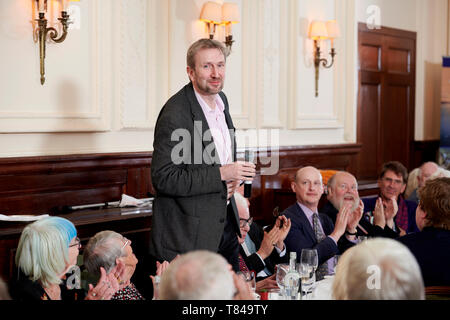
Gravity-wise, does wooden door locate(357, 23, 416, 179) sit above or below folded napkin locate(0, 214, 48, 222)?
above

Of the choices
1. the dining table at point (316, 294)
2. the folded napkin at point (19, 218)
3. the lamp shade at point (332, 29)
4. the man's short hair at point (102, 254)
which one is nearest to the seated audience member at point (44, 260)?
the man's short hair at point (102, 254)

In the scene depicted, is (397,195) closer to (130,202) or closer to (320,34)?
(320,34)

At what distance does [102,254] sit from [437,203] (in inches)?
60.5

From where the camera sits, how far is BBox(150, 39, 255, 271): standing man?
9.00 ft

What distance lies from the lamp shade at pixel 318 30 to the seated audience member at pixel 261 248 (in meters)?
2.74

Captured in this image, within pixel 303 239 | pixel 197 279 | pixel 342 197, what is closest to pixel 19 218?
pixel 303 239

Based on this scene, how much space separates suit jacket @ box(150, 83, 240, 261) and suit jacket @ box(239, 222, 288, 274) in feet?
1.71

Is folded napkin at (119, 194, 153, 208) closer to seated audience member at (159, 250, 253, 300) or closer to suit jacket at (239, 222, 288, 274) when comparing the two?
suit jacket at (239, 222, 288, 274)

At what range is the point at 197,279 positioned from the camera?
156cm

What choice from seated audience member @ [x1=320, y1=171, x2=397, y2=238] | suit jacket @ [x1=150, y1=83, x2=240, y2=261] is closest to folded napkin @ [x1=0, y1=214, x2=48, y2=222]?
suit jacket @ [x1=150, y1=83, x2=240, y2=261]

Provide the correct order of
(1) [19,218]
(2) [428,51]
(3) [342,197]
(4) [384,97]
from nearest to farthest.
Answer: (1) [19,218]
(3) [342,197]
(4) [384,97]
(2) [428,51]

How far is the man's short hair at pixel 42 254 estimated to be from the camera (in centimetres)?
243

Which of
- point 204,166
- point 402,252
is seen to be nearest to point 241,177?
point 204,166
